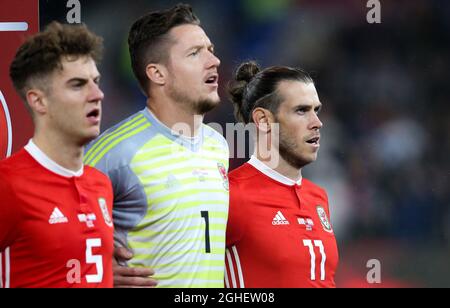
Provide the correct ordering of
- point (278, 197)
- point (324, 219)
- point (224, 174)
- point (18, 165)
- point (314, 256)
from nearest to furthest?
point (18, 165)
point (224, 174)
point (314, 256)
point (278, 197)
point (324, 219)

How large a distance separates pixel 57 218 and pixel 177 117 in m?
0.95

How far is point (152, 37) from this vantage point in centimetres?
443

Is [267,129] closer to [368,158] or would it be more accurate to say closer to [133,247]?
[133,247]

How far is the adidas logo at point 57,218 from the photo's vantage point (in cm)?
361

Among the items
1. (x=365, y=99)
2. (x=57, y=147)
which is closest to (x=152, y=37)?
(x=57, y=147)

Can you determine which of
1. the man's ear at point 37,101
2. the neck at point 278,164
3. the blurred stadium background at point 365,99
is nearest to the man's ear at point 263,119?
the neck at point 278,164

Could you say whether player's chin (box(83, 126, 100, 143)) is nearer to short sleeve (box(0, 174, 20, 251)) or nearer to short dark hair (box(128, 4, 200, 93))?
short sleeve (box(0, 174, 20, 251))

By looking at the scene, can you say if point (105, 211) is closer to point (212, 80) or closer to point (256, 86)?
point (212, 80)

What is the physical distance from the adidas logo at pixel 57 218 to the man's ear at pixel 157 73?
3.23ft

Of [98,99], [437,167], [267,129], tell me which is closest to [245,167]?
[267,129]

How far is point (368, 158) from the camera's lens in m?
7.76

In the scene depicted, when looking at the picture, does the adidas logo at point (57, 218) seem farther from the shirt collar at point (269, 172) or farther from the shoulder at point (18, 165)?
the shirt collar at point (269, 172)

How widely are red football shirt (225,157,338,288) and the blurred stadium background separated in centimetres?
257

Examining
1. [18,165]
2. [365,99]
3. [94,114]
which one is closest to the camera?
[18,165]
